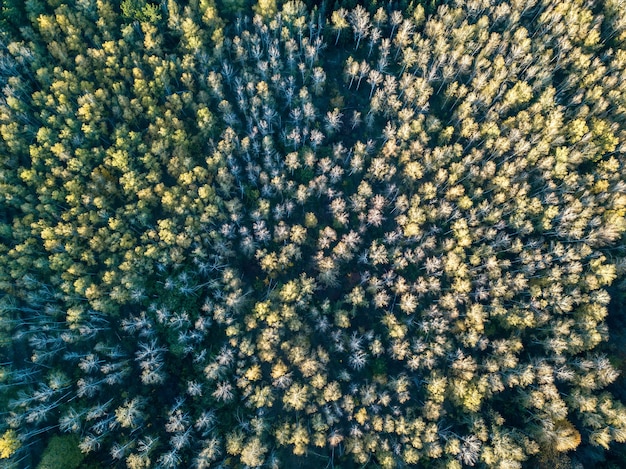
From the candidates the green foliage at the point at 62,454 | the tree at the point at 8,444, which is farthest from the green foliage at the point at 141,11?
the green foliage at the point at 62,454

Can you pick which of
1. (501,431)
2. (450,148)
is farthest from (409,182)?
(501,431)

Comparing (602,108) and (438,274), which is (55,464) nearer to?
(438,274)

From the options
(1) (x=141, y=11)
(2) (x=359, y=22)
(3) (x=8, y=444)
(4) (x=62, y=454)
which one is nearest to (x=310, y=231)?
(2) (x=359, y=22)

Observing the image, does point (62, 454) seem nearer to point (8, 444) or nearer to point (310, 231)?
point (8, 444)

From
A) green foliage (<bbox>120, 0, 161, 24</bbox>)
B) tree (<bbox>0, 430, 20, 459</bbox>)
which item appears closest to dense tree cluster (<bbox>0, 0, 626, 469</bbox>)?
tree (<bbox>0, 430, 20, 459</bbox>)

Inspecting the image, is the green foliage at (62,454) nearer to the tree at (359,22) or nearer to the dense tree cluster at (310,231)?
the dense tree cluster at (310,231)

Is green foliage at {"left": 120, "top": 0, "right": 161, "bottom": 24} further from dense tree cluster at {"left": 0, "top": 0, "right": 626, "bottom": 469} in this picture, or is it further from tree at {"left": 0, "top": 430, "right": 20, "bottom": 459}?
tree at {"left": 0, "top": 430, "right": 20, "bottom": 459}
